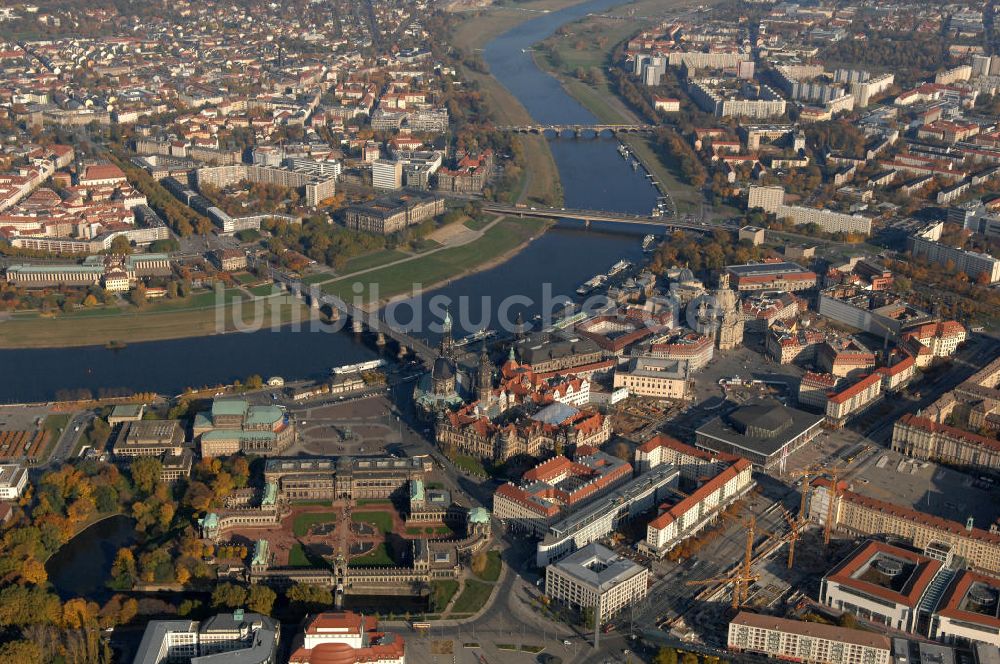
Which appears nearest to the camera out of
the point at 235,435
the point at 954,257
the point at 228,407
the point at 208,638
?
the point at 208,638

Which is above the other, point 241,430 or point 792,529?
point 241,430

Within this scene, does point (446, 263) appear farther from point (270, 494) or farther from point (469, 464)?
point (270, 494)

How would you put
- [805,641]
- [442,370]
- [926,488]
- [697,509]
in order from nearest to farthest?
[805,641]
[697,509]
[926,488]
[442,370]

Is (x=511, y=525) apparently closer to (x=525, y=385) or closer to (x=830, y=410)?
(x=525, y=385)

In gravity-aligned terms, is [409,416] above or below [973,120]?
below

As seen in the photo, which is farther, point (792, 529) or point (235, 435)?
point (235, 435)

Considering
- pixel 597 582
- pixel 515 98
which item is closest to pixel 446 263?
pixel 597 582

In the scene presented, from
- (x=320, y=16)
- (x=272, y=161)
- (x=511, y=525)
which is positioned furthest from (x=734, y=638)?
(x=320, y=16)
